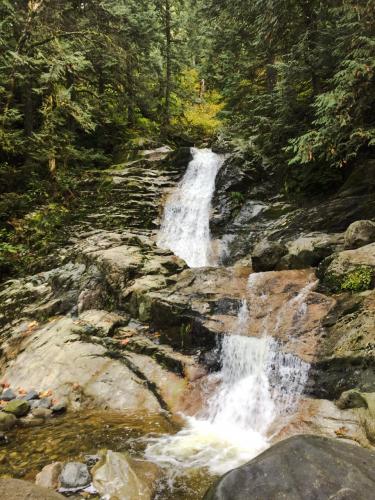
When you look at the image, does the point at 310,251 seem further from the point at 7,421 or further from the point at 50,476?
the point at 7,421

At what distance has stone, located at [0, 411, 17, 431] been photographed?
22.1ft

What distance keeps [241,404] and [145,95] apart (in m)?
19.3

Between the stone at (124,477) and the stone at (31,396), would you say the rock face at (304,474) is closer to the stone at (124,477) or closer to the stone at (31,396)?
the stone at (124,477)

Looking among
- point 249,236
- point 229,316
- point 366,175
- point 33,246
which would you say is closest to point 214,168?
point 249,236

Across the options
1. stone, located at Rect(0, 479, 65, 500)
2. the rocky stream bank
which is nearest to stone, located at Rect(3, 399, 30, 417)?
the rocky stream bank

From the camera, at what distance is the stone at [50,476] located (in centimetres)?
493

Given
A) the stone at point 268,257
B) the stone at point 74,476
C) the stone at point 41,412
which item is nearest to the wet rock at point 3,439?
the stone at point 41,412

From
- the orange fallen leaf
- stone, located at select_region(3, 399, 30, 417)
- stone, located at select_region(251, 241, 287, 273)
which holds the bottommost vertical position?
the orange fallen leaf

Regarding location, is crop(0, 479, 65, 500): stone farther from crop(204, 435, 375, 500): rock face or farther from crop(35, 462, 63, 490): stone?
crop(204, 435, 375, 500): rock face

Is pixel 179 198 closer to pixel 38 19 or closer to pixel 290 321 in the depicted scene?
pixel 38 19

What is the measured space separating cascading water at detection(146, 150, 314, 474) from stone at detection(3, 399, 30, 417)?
2.72 metres

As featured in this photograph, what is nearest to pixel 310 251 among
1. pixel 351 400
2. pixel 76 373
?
pixel 351 400

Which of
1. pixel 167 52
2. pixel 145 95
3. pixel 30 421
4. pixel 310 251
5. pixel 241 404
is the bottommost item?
pixel 30 421

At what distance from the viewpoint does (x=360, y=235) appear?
9.47 metres
